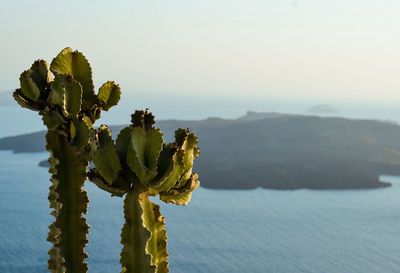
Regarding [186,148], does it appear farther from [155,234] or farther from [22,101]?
[22,101]

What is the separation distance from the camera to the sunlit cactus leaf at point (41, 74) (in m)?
7.69

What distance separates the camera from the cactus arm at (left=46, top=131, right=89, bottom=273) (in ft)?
24.4

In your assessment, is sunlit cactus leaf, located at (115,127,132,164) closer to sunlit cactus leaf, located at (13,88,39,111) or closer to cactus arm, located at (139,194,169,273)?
cactus arm, located at (139,194,169,273)

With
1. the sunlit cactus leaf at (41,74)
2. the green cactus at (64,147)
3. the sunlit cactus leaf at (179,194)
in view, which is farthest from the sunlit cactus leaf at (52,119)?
the sunlit cactus leaf at (179,194)

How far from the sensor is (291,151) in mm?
121688

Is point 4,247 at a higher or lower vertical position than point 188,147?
lower

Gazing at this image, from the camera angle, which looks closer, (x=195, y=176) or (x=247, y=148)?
(x=195, y=176)

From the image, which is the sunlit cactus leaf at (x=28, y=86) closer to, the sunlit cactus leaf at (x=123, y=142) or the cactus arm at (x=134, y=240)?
the sunlit cactus leaf at (x=123, y=142)

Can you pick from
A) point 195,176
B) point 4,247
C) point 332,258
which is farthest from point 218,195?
point 195,176

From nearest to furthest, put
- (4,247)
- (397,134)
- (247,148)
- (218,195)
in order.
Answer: (4,247)
(218,195)
(247,148)
(397,134)

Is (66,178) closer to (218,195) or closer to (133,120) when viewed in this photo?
(133,120)

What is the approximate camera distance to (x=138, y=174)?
680cm

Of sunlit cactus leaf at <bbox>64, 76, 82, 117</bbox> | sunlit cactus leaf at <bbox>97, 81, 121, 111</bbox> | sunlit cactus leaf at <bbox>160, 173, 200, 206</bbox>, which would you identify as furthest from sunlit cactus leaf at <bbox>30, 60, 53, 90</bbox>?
sunlit cactus leaf at <bbox>160, 173, 200, 206</bbox>

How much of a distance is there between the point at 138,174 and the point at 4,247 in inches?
2462
